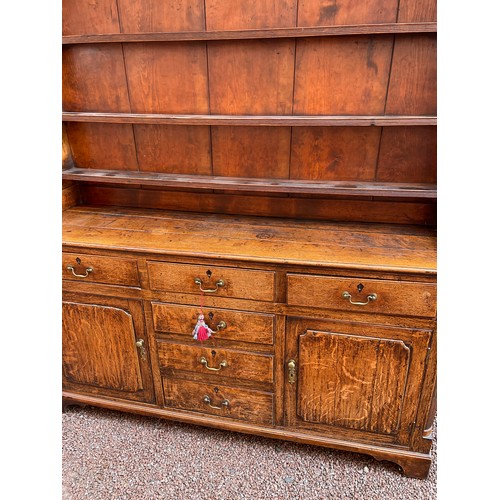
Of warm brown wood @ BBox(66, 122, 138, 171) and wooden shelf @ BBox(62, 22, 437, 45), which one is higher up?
wooden shelf @ BBox(62, 22, 437, 45)

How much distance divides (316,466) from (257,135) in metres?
1.42

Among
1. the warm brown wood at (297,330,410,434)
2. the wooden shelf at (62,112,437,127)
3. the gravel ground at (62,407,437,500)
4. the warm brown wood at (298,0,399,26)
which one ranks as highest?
the warm brown wood at (298,0,399,26)

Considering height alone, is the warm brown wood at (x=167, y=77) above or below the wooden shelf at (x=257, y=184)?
above

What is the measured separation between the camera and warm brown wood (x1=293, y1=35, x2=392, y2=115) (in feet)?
4.60

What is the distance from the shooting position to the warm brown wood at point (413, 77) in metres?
1.36

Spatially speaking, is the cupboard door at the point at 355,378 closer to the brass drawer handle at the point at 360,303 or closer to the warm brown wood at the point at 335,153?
the brass drawer handle at the point at 360,303

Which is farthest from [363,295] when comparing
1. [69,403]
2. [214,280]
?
[69,403]

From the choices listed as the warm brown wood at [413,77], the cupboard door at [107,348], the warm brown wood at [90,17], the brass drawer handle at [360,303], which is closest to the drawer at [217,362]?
the cupboard door at [107,348]

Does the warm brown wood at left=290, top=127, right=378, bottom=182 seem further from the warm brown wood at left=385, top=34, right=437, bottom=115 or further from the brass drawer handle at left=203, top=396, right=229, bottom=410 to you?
the brass drawer handle at left=203, top=396, right=229, bottom=410

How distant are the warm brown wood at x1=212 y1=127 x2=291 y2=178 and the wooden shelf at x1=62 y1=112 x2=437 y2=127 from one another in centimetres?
8

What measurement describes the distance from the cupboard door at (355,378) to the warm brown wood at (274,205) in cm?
53

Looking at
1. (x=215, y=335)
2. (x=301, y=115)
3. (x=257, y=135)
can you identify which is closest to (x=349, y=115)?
(x=301, y=115)

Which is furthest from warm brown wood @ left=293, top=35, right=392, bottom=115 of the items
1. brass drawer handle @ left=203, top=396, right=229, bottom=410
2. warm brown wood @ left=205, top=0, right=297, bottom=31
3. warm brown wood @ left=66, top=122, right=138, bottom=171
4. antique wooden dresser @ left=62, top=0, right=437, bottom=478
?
brass drawer handle @ left=203, top=396, right=229, bottom=410

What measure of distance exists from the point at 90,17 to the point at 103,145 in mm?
527
